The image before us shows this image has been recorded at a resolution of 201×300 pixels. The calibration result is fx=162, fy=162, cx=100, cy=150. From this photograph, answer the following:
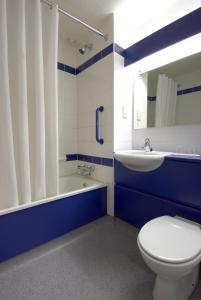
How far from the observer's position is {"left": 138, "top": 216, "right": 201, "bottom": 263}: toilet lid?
2.68 feet

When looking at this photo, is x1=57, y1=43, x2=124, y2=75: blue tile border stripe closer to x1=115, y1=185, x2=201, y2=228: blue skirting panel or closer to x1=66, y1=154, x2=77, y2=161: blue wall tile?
x1=66, y1=154, x2=77, y2=161: blue wall tile

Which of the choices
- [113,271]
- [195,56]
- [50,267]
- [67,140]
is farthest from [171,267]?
[67,140]

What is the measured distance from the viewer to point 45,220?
141 cm

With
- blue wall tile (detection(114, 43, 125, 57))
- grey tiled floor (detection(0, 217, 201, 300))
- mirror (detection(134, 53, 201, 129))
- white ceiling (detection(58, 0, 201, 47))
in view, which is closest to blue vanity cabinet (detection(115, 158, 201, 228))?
grey tiled floor (detection(0, 217, 201, 300))

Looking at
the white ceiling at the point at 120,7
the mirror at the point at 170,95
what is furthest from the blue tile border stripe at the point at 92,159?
the white ceiling at the point at 120,7

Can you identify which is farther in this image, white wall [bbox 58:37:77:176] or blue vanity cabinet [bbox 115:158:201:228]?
white wall [bbox 58:37:77:176]

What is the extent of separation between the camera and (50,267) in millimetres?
1207

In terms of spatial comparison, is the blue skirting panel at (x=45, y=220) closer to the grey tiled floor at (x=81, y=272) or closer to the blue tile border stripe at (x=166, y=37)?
the grey tiled floor at (x=81, y=272)

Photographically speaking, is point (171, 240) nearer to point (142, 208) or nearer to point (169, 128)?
point (142, 208)

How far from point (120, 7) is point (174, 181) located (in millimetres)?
1756

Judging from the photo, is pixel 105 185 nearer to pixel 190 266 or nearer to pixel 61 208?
pixel 61 208

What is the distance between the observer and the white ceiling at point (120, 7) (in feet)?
4.96

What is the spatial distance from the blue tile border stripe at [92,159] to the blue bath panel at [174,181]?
1.18ft

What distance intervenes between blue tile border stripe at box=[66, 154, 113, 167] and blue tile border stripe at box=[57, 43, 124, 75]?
3.83ft
